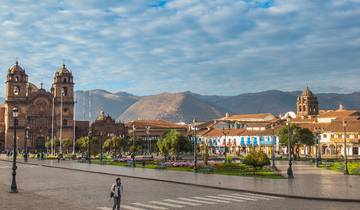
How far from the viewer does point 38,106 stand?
13875 centimetres

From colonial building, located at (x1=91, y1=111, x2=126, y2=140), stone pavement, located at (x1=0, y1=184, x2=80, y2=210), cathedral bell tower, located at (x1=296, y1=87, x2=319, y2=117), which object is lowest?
stone pavement, located at (x1=0, y1=184, x2=80, y2=210)

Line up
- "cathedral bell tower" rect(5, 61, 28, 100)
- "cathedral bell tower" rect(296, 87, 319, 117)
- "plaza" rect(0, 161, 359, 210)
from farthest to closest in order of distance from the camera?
"cathedral bell tower" rect(296, 87, 319, 117)
"cathedral bell tower" rect(5, 61, 28, 100)
"plaza" rect(0, 161, 359, 210)

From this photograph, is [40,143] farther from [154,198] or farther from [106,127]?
[154,198]

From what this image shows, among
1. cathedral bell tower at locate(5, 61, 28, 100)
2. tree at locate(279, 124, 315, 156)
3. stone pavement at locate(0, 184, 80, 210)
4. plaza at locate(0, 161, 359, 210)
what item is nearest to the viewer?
stone pavement at locate(0, 184, 80, 210)

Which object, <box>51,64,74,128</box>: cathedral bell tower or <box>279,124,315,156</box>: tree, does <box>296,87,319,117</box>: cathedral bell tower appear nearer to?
<box>51,64,74,128</box>: cathedral bell tower

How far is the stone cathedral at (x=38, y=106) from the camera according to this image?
5335 inches

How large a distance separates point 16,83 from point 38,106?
29.0 ft

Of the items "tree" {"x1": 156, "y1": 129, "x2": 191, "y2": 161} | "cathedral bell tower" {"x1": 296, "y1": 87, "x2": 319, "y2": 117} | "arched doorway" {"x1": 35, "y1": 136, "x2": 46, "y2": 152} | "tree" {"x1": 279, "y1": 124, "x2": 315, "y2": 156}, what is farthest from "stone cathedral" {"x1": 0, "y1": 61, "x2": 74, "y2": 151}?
"cathedral bell tower" {"x1": 296, "y1": 87, "x2": 319, "y2": 117}

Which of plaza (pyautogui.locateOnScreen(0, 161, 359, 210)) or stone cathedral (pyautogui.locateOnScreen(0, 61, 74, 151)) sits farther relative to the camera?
stone cathedral (pyautogui.locateOnScreen(0, 61, 74, 151))

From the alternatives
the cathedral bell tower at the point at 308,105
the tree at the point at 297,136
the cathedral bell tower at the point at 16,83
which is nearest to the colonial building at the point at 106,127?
the cathedral bell tower at the point at 16,83

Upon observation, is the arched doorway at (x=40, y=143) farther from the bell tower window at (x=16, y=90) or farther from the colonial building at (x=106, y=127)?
the colonial building at (x=106, y=127)

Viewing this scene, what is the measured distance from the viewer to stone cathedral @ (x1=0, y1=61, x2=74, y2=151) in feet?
445

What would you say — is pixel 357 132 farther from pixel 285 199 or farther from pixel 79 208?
pixel 79 208

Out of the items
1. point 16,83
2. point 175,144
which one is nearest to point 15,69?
point 16,83
